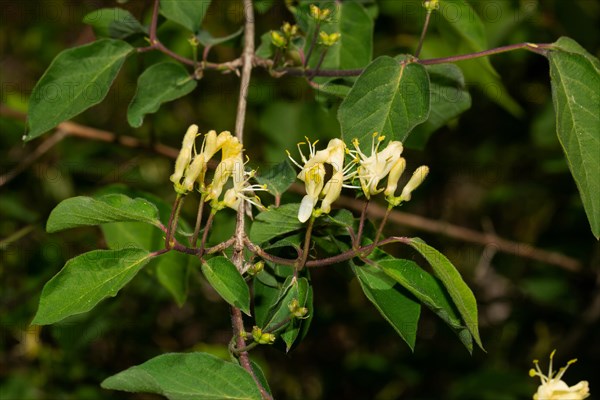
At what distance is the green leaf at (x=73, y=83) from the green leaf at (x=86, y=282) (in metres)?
0.37

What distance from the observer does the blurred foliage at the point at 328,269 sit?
2938 millimetres

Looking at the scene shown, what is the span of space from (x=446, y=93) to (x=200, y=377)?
90cm

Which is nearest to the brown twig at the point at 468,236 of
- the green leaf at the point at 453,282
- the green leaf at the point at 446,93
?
the green leaf at the point at 446,93

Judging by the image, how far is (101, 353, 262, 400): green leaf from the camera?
49.4 inches

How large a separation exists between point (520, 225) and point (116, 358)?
6.74ft

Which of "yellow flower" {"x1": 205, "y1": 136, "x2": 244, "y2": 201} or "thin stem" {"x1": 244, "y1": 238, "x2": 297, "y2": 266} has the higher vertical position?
"yellow flower" {"x1": 205, "y1": 136, "x2": 244, "y2": 201}

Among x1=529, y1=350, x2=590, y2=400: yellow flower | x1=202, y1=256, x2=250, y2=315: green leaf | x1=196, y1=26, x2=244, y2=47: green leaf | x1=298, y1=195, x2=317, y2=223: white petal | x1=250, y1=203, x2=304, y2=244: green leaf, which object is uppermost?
x1=196, y1=26, x2=244, y2=47: green leaf

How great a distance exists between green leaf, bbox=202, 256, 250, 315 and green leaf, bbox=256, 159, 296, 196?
0.29m

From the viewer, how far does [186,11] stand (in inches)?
70.4

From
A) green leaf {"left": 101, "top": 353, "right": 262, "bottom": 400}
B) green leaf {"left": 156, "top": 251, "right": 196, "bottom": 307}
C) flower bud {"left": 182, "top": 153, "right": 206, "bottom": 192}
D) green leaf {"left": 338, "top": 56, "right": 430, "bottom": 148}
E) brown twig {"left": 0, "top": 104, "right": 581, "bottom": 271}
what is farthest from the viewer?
brown twig {"left": 0, "top": 104, "right": 581, "bottom": 271}

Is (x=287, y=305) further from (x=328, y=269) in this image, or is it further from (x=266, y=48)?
(x=328, y=269)

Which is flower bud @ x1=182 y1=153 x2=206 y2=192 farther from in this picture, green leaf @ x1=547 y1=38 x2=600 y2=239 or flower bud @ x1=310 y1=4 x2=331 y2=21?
green leaf @ x1=547 y1=38 x2=600 y2=239

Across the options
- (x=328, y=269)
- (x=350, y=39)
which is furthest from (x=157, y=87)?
(x=328, y=269)

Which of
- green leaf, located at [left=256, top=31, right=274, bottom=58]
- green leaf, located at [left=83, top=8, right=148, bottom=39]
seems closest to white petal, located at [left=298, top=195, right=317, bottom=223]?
green leaf, located at [left=256, top=31, right=274, bottom=58]
